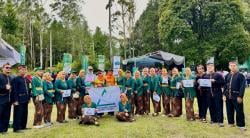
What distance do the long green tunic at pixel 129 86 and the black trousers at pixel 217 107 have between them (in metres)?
2.71

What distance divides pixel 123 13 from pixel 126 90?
28.2m

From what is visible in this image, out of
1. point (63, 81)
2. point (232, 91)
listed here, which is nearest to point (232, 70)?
point (232, 91)

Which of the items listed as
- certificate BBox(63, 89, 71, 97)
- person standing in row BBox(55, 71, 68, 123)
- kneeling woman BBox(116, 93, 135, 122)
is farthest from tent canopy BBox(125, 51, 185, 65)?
person standing in row BBox(55, 71, 68, 123)

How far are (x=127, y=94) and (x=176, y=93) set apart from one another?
5.37 ft

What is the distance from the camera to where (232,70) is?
11.9 m

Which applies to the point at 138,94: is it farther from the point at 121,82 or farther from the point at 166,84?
the point at 166,84

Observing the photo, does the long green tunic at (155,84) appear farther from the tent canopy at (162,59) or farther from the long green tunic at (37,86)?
the tent canopy at (162,59)

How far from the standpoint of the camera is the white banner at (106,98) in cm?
1338

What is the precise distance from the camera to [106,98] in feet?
44.5

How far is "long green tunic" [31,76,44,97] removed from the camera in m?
11.8

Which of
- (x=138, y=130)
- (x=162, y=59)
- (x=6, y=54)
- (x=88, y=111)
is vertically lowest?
(x=138, y=130)

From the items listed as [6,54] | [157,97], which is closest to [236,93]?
[157,97]

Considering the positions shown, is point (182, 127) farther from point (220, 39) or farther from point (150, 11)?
point (150, 11)

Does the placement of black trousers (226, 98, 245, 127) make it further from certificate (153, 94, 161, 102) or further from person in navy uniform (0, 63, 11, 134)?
person in navy uniform (0, 63, 11, 134)
